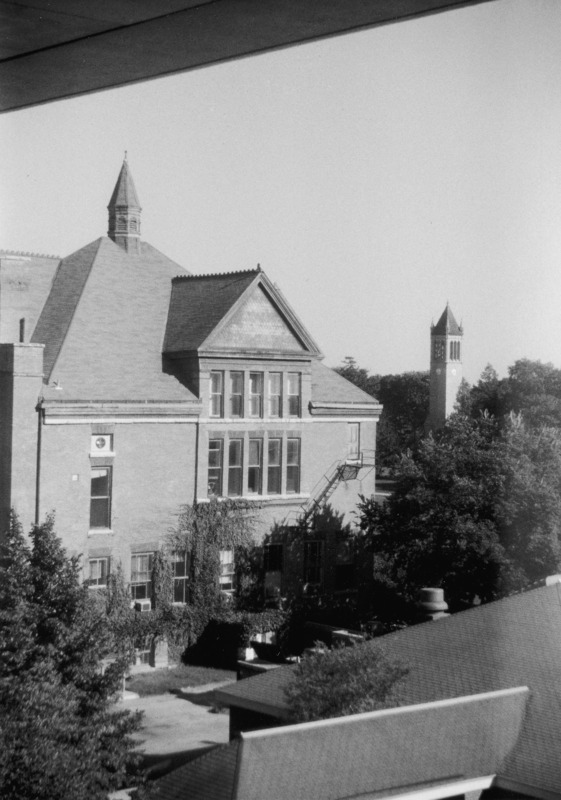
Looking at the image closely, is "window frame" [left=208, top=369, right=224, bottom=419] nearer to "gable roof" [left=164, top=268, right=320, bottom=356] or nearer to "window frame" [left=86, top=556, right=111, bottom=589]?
"gable roof" [left=164, top=268, right=320, bottom=356]

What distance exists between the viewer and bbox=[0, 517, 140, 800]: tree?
4.21 metres

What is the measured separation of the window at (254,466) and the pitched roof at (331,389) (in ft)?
4.15

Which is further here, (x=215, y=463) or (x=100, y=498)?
(x=215, y=463)

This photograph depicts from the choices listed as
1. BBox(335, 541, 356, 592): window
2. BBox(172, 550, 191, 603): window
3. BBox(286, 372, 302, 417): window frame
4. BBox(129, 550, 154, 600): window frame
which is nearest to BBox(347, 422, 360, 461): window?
BBox(286, 372, 302, 417): window frame

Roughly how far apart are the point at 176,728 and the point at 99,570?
365 cm

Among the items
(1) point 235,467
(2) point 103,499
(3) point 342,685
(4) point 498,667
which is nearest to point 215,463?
(1) point 235,467

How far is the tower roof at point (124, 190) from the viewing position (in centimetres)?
1420

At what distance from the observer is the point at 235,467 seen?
13453 millimetres

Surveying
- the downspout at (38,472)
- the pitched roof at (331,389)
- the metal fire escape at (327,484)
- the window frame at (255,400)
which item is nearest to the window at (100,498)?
the downspout at (38,472)

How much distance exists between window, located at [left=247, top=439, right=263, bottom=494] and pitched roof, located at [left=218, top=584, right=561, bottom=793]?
18.3 feet

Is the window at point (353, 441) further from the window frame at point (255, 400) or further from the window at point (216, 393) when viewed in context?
the window at point (216, 393)

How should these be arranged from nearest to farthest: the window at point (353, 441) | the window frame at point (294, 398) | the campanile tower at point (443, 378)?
the window frame at point (294, 398)
the window at point (353, 441)
the campanile tower at point (443, 378)

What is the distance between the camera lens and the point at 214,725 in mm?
8828

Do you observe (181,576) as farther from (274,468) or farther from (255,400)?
(255,400)
